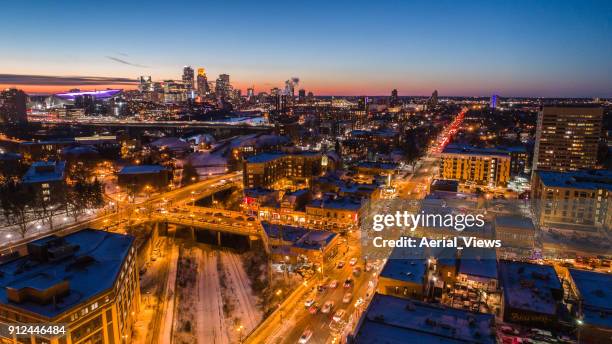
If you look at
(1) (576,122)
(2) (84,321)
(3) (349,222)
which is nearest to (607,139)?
(1) (576,122)

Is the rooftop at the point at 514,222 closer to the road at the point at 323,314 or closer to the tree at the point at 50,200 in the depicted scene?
the road at the point at 323,314

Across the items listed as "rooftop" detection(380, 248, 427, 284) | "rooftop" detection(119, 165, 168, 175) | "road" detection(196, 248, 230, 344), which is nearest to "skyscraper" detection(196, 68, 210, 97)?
"rooftop" detection(119, 165, 168, 175)

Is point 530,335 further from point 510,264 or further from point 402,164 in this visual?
point 402,164

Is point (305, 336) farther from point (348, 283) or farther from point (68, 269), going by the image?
point (68, 269)

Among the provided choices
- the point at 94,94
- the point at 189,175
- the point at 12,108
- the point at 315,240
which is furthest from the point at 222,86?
the point at 315,240

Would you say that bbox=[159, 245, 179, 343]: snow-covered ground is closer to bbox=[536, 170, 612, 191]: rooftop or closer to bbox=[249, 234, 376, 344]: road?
bbox=[249, 234, 376, 344]: road

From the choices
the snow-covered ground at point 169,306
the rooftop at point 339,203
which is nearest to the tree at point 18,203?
the snow-covered ground at point 169,306

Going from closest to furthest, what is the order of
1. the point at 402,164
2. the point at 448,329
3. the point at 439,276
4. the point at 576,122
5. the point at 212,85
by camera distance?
the point at 448,329
the point at 439,276
the point at 576,122
the point at 402,164
the point at 212,85
